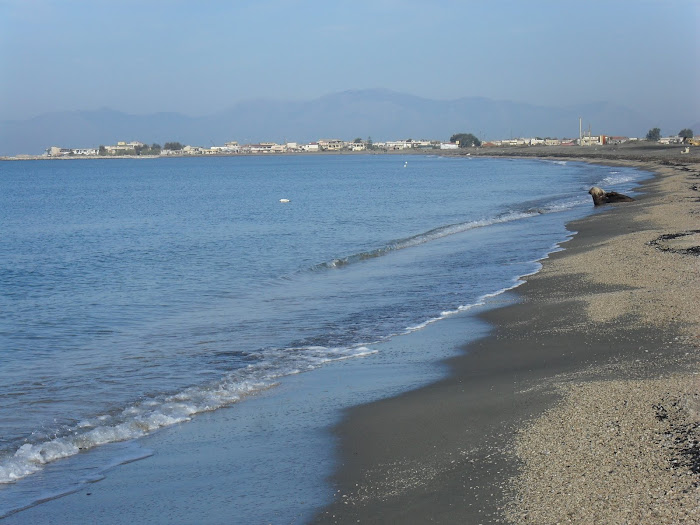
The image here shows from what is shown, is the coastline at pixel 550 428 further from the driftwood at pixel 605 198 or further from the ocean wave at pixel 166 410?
the driftwood at pixel 605 198

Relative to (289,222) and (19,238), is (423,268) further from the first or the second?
(19,238)

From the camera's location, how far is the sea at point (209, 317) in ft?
27.6

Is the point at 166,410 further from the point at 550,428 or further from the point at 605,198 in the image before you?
the point at 605,198

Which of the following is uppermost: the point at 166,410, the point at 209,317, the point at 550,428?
the point at 550,428

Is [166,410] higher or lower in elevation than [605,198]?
lower

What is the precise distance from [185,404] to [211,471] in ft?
8.40

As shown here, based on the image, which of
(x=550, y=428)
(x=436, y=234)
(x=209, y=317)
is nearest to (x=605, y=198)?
(x=436, y=234)

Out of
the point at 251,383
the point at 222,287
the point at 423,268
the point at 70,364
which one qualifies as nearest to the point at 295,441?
the point at 251,383

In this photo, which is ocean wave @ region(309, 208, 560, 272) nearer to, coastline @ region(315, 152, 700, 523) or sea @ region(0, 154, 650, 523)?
sea @ region(0, 154, 650, 523)

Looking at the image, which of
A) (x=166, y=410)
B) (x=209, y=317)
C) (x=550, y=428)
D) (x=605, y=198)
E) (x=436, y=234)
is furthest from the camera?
(x=605, y=198)

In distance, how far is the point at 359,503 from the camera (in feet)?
19.9

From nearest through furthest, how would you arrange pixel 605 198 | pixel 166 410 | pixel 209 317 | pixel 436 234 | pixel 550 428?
pixel 550 428 → pixel 166 410 → pixel 209 317 → pixel 436 234 → pixel 605 198

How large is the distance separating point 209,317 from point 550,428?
9.88m

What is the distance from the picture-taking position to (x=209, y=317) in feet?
51.0
